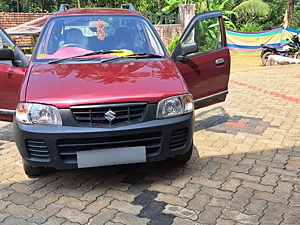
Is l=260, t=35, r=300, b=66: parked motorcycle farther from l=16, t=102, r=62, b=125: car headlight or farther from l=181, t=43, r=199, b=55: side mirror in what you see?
l=16, t=102, r=62, b=125: car headlight

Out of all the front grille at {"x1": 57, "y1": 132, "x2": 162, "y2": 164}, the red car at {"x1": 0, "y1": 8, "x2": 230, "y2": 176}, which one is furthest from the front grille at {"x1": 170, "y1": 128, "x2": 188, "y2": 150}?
the front grille at {"x1": 57, "y1": 132, "x2": 162, "y2": 164}

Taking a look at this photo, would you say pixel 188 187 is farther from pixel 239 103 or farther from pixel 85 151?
pixel 239 103

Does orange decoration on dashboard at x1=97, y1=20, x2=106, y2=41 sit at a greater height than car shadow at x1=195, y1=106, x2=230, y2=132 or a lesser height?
greater

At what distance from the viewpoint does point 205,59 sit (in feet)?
15.6

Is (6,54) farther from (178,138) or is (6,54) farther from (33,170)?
(178,138)

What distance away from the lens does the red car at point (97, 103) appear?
3.15 m

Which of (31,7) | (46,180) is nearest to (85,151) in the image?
(46,180)

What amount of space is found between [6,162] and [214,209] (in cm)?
271

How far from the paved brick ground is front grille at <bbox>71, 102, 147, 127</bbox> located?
75cm

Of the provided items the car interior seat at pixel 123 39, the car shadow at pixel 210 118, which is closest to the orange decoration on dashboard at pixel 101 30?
the car interior seat at pixel 123 39

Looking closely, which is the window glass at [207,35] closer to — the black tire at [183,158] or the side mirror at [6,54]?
the black tire at [183,158]

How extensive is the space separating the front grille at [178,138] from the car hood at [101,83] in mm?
371

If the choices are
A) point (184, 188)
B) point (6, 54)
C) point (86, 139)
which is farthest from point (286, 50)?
point (86, 139)

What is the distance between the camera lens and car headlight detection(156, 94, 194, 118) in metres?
3.30
